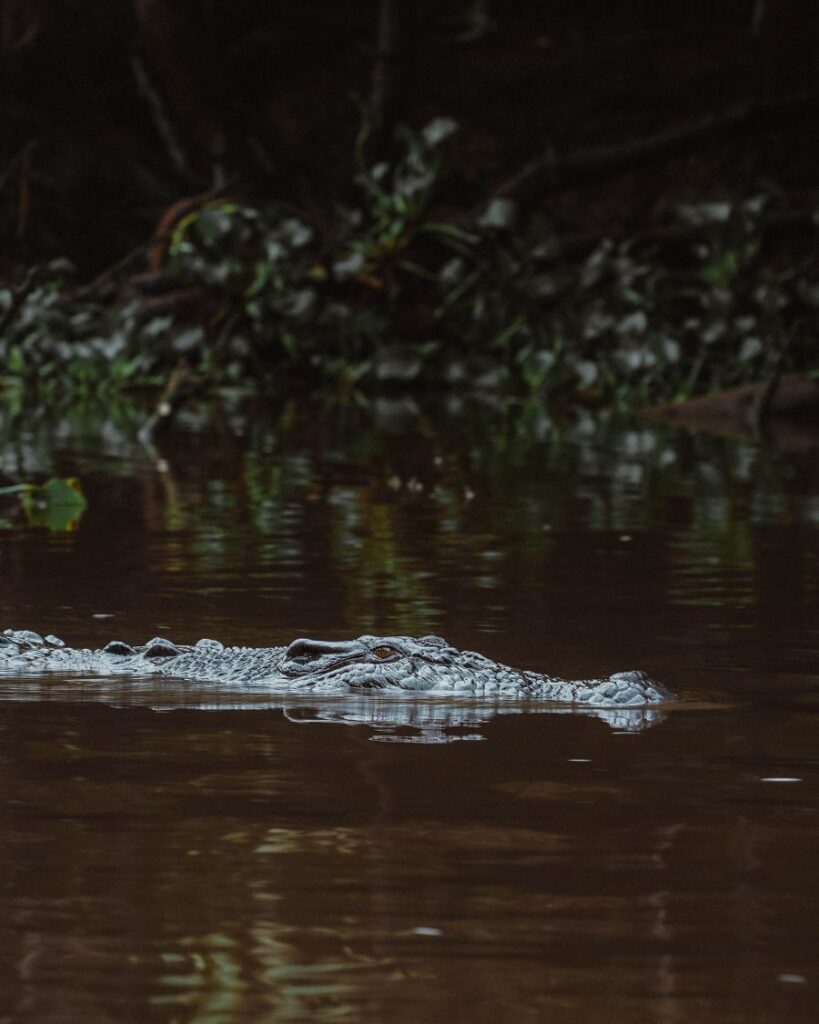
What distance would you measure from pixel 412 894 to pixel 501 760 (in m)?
0.93

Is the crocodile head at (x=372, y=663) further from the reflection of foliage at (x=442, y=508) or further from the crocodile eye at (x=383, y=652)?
the reflection of foliage at (x=442, y=508)

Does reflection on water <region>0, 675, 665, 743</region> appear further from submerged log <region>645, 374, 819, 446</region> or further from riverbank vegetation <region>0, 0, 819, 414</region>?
submerged log <region>645, 374, 819, 446</region>

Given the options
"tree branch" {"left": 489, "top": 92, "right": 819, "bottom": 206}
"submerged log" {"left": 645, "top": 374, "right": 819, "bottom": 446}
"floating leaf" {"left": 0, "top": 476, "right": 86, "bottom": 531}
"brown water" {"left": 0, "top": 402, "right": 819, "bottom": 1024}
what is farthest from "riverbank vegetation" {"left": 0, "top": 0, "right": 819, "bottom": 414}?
"brown water" {"left": 0, "top": 402, "right": 819, "bottom": 1024}

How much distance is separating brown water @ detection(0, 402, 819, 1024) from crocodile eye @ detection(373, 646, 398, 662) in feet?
0.43

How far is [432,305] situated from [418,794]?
1166cm

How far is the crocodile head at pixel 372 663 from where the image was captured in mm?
4492

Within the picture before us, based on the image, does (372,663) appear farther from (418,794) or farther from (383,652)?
(418,794)

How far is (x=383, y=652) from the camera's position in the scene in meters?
4.53

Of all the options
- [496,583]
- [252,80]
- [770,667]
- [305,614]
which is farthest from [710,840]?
[252,80]

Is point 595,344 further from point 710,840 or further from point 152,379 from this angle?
point 710,840

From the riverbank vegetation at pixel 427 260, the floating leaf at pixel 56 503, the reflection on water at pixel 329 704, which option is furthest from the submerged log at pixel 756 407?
the reflection on water at pixel 329 704

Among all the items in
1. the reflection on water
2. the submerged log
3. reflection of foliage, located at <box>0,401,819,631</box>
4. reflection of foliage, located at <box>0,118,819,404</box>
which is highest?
reflection of foliage, located at <box>0,118,819,404</box>

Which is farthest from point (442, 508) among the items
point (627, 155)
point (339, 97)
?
point (339, 97)

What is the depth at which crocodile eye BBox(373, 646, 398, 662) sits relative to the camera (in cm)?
452
